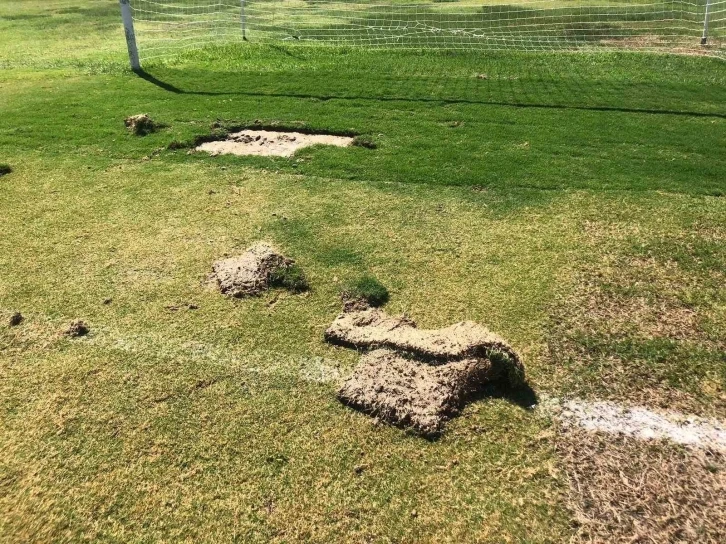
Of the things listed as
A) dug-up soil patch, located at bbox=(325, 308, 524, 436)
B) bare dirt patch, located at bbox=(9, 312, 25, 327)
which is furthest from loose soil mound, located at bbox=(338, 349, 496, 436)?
bare dirt patch, located at bbox=(9, 312, 25, 327)

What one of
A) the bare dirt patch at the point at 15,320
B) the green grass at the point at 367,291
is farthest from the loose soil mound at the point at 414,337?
the bare dirt patch at the point at 15,320

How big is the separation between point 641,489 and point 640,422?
19.6 inches

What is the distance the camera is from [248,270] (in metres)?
4.62

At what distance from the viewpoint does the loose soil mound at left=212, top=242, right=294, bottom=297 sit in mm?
4488

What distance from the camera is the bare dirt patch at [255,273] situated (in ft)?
14.8

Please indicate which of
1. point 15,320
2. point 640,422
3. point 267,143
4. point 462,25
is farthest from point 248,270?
point 462,25

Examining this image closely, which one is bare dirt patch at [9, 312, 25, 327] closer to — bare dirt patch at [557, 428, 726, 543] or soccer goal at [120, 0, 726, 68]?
bare dirt patch at [557, 428, 726, 543]

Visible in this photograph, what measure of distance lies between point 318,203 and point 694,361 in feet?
11.9

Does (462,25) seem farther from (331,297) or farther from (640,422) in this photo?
(640,422)

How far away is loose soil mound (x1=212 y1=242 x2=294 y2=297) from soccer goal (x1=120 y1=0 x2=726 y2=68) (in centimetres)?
811

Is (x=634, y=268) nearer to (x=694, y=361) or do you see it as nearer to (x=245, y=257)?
(x=694, y=361)

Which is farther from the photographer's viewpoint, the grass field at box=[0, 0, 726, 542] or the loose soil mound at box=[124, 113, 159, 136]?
the loose soil mound at box=[124, 113, 159, 136]

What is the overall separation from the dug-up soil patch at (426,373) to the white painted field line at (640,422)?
1.15 ft

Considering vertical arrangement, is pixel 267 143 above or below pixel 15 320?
above
